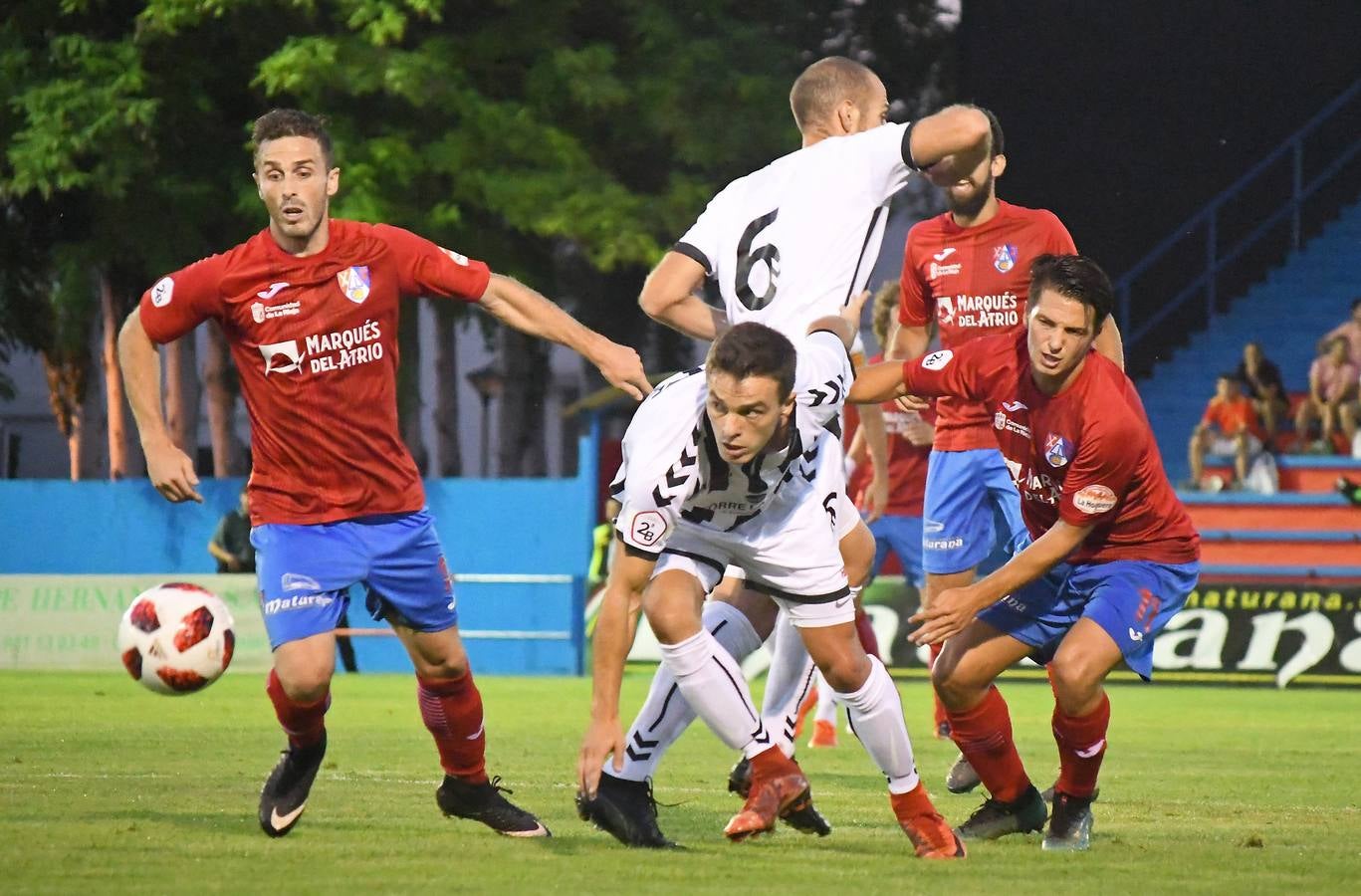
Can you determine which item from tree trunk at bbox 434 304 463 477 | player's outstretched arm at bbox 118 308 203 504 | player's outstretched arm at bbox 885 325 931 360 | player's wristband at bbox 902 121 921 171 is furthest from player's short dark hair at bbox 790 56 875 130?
tree trunk at bbox 434 304 463 477

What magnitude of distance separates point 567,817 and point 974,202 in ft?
10.8

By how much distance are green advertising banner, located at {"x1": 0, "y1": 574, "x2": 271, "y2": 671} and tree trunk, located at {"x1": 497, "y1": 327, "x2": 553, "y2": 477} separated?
884 cm

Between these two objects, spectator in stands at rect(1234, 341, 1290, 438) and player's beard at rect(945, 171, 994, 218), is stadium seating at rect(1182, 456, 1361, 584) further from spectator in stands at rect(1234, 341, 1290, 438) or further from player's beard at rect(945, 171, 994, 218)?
player's beard at rect(945, 171, 994, 218)

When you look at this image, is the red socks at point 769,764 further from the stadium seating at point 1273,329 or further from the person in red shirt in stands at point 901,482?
the stadium seating at point 1273,329

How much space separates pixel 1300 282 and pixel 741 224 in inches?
742

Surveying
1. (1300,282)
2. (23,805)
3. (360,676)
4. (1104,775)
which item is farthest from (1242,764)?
(1300,282)

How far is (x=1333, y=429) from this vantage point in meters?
21.5

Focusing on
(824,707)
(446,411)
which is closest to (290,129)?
(824,707)

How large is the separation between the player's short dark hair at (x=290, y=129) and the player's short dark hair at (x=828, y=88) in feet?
5.77

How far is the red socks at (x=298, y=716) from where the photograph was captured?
284 inches

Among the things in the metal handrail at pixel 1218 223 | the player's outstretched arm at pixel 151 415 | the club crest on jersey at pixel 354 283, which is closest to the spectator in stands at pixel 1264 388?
the metal handrail at pixel 1218 223

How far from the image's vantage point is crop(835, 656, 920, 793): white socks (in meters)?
6.77

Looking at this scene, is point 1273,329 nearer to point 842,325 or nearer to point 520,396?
point 520,396

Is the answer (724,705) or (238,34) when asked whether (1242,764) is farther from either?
(238,34)
